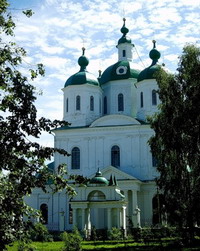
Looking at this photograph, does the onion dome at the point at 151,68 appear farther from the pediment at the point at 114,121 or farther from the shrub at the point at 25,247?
the shrub at the point at 25,247

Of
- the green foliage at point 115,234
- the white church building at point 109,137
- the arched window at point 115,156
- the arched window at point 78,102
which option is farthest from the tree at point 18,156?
the arched window at point 78,102

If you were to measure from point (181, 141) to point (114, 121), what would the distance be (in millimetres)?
17090

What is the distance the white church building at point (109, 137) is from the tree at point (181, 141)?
1101 cm

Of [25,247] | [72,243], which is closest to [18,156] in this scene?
[25,247]

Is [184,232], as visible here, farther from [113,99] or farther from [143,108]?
[113,99]

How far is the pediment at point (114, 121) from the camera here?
36.4 metres

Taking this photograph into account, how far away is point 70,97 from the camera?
128 feet

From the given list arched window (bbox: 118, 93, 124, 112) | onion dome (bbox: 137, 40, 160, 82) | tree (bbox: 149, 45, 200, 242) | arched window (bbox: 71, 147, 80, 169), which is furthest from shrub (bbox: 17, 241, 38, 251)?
arched window (bbox: 118, 93, 124, 112)

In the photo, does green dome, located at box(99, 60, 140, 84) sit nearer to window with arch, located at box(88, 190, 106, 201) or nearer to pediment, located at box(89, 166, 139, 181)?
pediment, located at box(89, 166, 139, 181)

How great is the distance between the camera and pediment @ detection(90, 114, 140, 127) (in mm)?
36406

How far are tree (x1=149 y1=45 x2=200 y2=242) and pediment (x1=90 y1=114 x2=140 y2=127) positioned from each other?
48.5 ft

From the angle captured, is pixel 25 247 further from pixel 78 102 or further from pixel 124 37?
pixel 124 37

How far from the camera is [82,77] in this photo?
39000 mm

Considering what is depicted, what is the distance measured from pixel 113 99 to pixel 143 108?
4.03 meters
